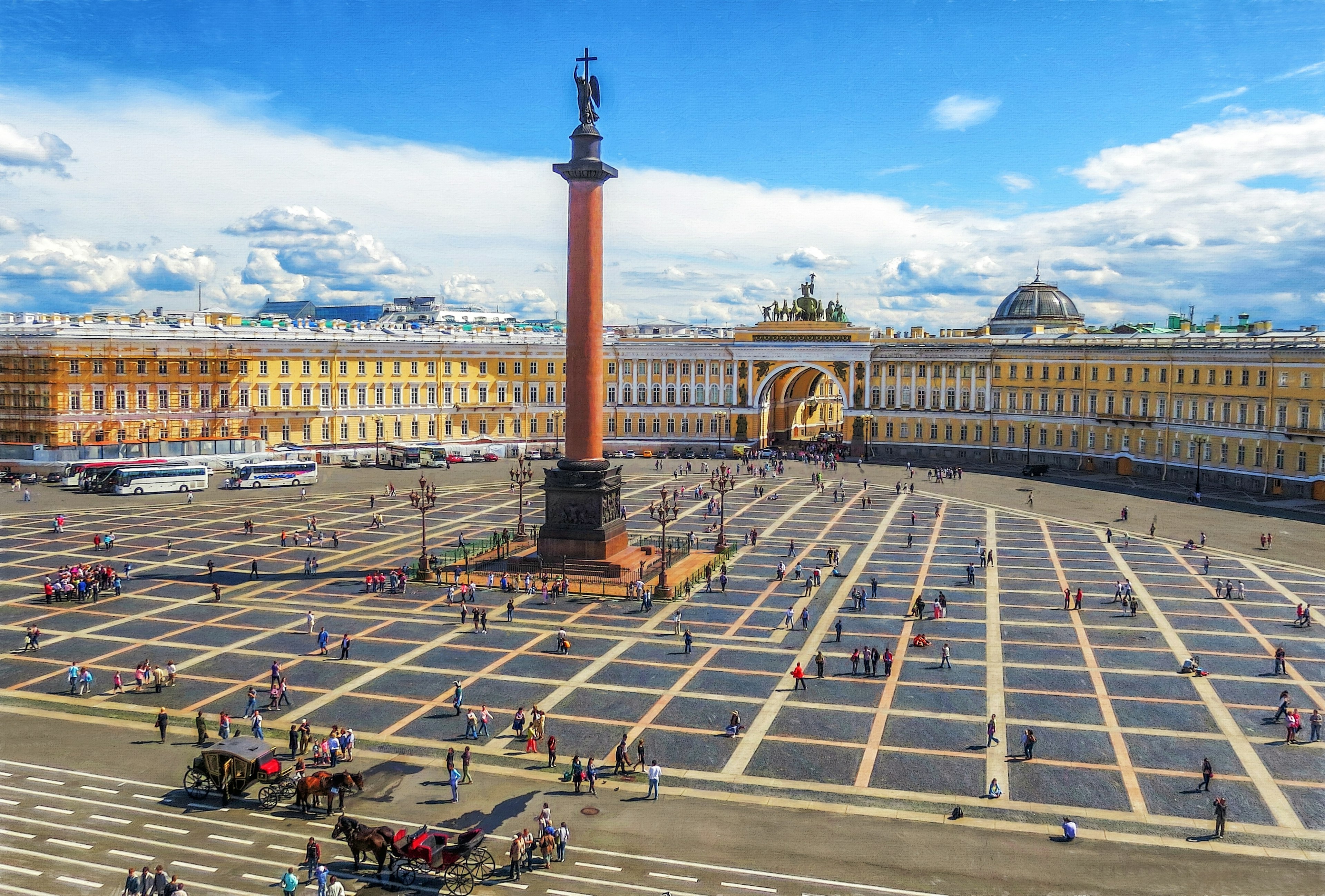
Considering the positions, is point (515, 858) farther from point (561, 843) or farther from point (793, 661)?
point (793, 661)

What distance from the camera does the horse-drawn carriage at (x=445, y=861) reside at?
19875 millimetres

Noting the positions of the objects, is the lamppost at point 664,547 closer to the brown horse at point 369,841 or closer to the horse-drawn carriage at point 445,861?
the horse-drawn carriage at point 445,861

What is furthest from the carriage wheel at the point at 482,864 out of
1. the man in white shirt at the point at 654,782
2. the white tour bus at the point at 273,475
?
the white tour bus at the point at 273,475

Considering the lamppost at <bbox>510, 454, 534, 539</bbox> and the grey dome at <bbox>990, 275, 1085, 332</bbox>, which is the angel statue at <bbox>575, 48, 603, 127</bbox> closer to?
the lamppost at <bbox>510, 454, 534, 539</bbox>

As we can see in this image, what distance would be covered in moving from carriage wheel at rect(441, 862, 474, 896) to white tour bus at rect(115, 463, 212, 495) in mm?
60524

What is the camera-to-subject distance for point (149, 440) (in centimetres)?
8038

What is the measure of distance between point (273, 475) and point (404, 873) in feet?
199

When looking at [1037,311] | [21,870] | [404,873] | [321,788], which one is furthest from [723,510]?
[1037,311]

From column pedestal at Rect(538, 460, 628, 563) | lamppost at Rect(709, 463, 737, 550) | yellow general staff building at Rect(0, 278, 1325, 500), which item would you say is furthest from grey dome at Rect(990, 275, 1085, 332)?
column pedestal at Rect(538, 460, 628, 563)

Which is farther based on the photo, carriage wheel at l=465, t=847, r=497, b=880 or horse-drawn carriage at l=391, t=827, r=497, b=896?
carriage wheel at l=465, t=847, r=497, b=880

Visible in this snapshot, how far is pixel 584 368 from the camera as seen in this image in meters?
45.9

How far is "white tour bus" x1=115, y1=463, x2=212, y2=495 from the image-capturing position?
2788 inches

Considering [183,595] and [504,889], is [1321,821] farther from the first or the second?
[183,595]

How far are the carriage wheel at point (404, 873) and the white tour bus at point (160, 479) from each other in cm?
5957
